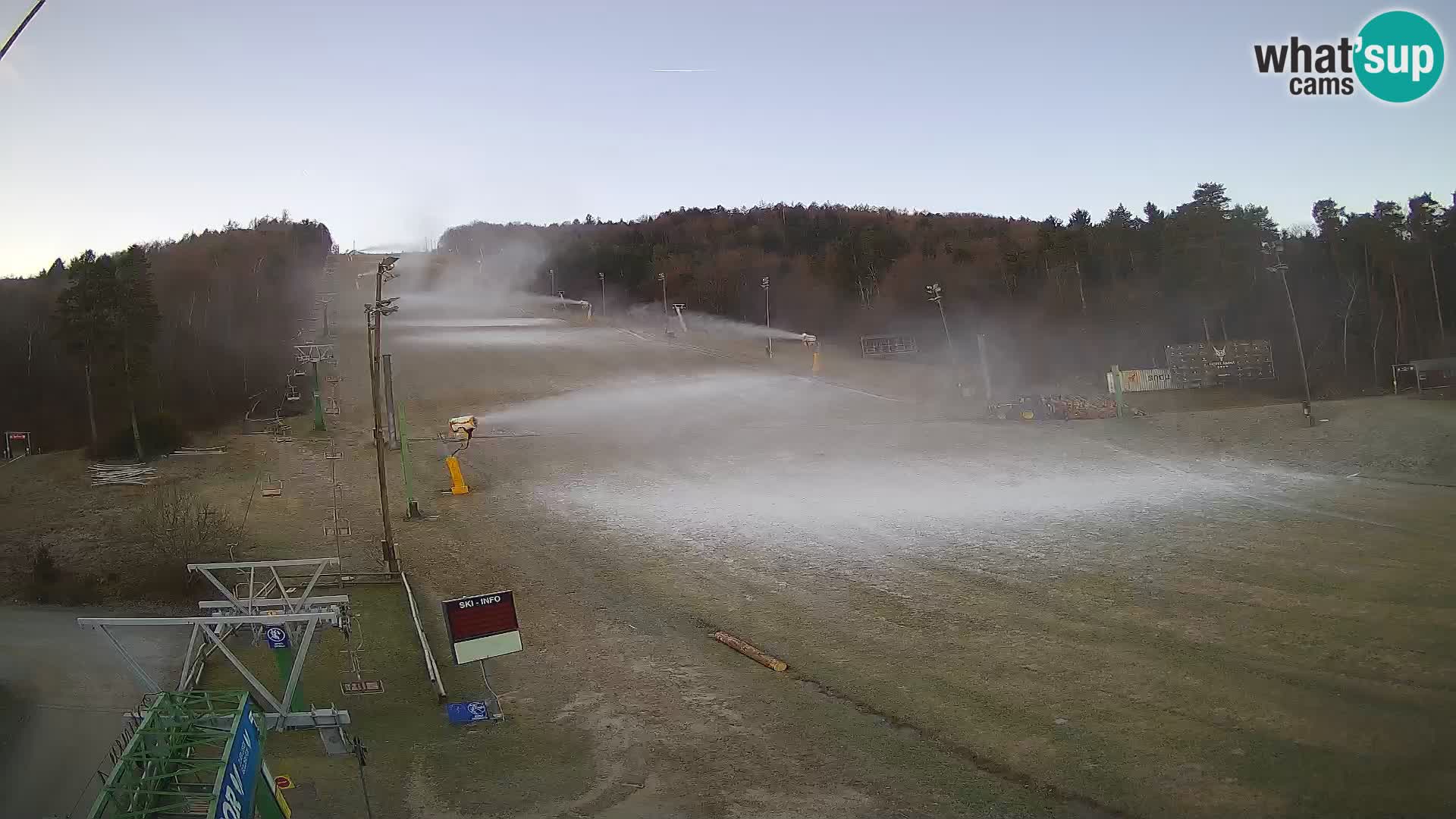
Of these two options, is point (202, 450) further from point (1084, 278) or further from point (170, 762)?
point (1084, 278)

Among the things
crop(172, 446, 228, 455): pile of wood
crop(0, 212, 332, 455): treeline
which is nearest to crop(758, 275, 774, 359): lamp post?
crop(0, 212, 332, 455): treeline

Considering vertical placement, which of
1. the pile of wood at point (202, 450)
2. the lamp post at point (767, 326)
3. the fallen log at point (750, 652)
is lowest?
the fallen log at point (750, 652)

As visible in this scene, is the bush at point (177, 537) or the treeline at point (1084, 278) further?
the treeline at point (1084, 278)

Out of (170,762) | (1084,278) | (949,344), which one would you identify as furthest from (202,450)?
(1084,278)

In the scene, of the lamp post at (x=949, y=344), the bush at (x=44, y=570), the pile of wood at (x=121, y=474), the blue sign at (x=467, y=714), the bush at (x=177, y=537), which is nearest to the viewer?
the blue sign at (x=467, y=714)

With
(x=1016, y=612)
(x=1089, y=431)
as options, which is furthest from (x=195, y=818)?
(x=1089, y=431)

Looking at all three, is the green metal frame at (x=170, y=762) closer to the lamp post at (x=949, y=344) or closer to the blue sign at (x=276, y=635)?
the blue sign at (x=276, y=635)

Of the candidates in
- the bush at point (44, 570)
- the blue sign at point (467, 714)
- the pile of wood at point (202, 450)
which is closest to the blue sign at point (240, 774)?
the blue sign at point (467, 714)
